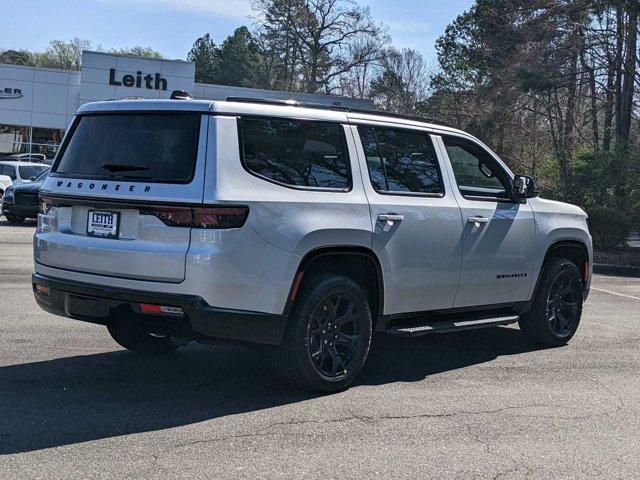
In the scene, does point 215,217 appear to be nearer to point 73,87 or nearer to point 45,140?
point 73,87

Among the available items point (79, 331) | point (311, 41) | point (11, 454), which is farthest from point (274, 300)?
point (311, 41)

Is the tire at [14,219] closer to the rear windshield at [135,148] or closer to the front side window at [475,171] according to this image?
the rear windshield at [135,148]

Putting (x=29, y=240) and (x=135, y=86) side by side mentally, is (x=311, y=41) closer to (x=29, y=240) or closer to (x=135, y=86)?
(x=135, y=86)

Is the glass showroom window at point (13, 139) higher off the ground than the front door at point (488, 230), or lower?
higher

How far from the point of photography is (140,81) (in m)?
40.3

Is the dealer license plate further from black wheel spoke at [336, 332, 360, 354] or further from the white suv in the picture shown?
black wheel spoke at [336, 332, 360, 354]

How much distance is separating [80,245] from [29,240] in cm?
1154

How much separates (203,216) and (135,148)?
0.83 meters

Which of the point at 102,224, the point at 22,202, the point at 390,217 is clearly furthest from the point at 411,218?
the point at 22,202

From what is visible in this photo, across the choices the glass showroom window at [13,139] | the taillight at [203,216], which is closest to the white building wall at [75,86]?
the glass showroom window at [13,139]

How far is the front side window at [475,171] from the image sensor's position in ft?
22.0

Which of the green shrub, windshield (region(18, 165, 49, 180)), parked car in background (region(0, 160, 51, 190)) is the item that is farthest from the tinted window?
windshield (region(18, 165, 49, 180))

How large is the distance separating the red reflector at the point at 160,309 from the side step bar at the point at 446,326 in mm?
1816

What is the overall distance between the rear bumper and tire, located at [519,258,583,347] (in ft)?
10.6
